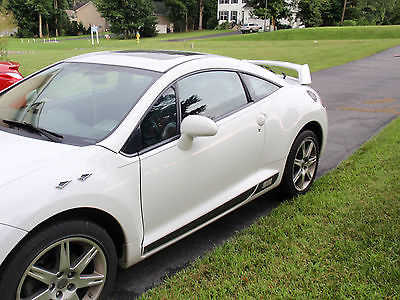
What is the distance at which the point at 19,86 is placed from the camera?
3424 mm

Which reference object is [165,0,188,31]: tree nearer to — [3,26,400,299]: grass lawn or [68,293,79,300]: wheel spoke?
[3,26,400,299]: grass lawn

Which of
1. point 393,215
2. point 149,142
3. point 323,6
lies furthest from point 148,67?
point 323,6

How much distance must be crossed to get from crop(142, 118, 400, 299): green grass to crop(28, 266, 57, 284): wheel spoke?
725 millimetres

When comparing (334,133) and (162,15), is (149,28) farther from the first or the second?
(334,133)

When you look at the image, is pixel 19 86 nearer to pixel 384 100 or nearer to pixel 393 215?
pixel 393 215

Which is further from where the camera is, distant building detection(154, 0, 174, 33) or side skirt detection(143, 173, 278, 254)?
distant building detection(154, 0, 174, 33)

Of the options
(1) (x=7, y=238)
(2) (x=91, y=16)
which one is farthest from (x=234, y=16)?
(1) (x=7, y=238)

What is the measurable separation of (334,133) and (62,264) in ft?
18.6

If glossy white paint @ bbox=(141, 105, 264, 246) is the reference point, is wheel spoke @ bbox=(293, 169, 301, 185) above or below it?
below

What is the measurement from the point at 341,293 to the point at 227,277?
77 centimetres

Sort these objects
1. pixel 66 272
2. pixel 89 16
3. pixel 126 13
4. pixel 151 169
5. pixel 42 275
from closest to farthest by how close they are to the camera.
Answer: pixel 42 275 < pixel 66 272 < pixel 151 169 < pixel 126 13 < pixel 89 16

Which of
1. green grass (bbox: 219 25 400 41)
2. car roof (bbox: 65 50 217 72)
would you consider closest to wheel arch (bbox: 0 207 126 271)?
car roof (bbox: 65 50 217 72)

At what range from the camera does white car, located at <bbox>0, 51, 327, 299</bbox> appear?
2076 mm

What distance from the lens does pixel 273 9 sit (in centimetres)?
5431
